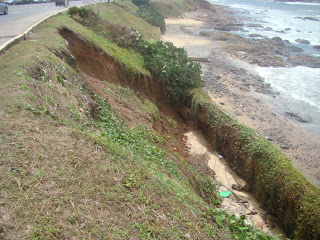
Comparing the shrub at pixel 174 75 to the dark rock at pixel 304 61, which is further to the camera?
the dark rock at pixel 304 61

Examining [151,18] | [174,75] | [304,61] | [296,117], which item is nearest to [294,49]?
[304,61]

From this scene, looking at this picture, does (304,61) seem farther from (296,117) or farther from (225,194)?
(225,194)

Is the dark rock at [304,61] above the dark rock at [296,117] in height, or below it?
above

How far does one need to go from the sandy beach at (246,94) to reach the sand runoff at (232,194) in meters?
4.08

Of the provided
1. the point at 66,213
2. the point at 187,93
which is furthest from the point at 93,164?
the point at 187,93

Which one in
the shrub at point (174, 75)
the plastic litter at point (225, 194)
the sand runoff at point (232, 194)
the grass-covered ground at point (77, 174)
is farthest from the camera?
the shrub at point (174, 75)

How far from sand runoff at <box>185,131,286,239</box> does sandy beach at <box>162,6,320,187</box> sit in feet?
13.4

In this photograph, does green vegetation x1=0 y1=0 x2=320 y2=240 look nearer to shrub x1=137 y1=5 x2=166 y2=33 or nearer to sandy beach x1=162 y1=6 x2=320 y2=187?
sandy beach x1=162 y1=6 x2=320 y2=187

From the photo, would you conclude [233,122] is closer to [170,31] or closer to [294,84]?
[294,84]

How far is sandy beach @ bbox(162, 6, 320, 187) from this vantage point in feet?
50.1

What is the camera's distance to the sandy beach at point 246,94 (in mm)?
15258

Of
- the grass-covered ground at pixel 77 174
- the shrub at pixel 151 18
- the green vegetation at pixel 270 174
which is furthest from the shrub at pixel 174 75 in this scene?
the shrub at pixel 151 18

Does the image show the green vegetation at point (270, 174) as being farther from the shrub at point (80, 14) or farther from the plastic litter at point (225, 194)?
the shrub at point (80, 14)

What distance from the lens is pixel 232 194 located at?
430 inches
